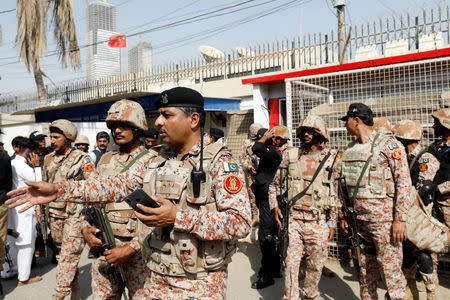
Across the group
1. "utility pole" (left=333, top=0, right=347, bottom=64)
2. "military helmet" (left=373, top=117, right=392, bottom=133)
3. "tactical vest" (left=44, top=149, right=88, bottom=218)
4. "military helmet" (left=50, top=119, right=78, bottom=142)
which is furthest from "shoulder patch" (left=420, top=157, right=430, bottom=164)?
"utility pole" (left=333, top=0, right=347, bottom=64)

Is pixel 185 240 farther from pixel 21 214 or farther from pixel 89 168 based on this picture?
pixel 21 214

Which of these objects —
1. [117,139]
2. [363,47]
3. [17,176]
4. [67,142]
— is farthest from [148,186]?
[363,47]

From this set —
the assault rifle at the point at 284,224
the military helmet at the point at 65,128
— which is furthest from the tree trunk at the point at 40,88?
the assault rifle at the point at 284,224

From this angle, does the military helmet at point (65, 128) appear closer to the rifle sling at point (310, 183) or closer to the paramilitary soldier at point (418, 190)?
the rifle sling at point (310, 183)

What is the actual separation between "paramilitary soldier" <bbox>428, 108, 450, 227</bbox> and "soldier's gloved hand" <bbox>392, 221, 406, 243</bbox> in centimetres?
115

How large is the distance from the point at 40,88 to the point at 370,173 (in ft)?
57.4

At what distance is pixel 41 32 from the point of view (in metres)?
16.5

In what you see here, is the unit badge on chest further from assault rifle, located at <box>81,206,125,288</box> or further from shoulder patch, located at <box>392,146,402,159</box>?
assault rifle, located at <box>81,206,125,288</box>

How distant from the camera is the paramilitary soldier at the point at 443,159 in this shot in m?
3.87

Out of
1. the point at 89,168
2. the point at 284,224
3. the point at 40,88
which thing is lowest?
the point at 284,224

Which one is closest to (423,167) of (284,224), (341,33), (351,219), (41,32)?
(351,219)

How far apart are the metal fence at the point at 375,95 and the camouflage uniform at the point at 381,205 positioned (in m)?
1.71

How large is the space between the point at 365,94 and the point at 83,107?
991cm

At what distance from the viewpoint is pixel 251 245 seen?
622cm
